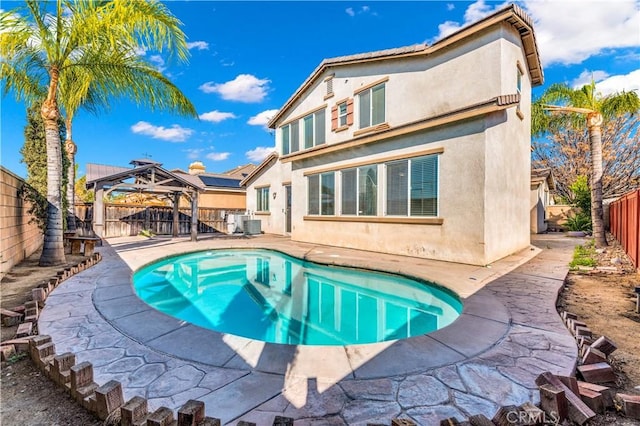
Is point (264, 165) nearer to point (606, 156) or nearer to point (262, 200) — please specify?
point (262, 200)

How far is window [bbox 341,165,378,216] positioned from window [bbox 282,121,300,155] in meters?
4.37

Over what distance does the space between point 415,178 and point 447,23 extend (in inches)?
247

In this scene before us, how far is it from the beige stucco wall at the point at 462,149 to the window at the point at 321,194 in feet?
1.80

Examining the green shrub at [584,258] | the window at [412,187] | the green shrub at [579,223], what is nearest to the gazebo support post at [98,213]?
the window at [412,187]

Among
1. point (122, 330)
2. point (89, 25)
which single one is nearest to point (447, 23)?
point (89, 25)

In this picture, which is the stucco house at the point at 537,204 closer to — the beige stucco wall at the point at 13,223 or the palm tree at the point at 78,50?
the palm tree at the point at 78,50

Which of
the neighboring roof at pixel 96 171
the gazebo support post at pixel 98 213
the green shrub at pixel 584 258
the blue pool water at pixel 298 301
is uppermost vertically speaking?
the neighboring roof at pixel 96 171

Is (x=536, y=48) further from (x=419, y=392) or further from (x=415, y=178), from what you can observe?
(x=419, y=392)

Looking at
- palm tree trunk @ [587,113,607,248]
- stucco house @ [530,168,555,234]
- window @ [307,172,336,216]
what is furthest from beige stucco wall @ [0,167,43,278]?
stucco house @ [530,168,555,234]

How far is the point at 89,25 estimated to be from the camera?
7426 millimetres

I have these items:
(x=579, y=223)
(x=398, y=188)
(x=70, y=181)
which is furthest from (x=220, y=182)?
(x=579, y=223)

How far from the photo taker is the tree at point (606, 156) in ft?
76.0

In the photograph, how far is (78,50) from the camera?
8031 millimetres

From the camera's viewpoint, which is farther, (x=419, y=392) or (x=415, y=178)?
(x=415, y=178)
